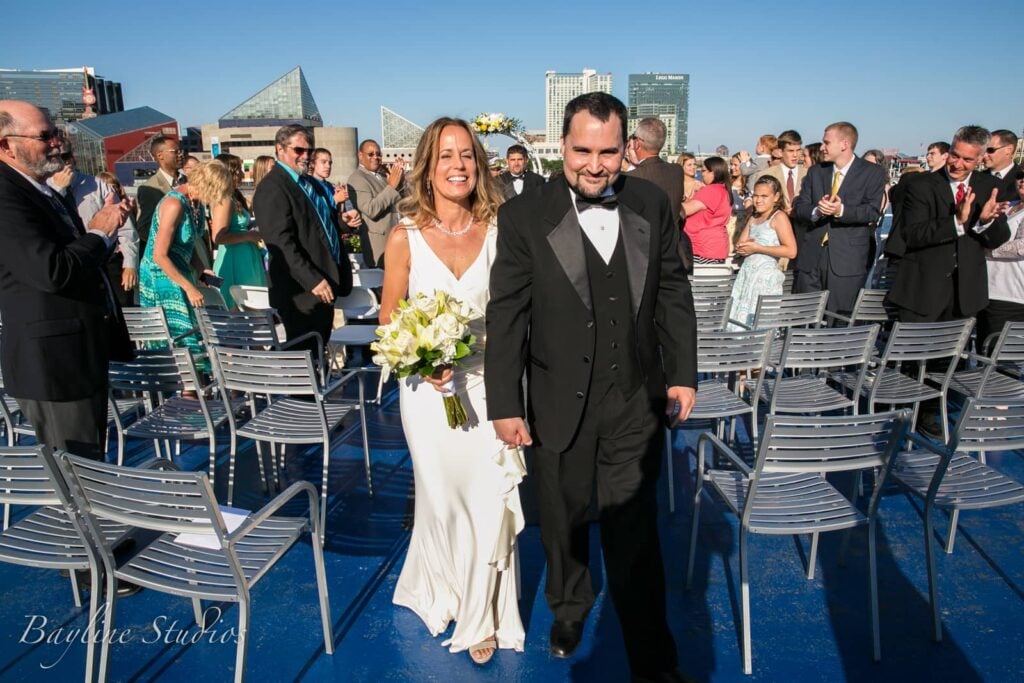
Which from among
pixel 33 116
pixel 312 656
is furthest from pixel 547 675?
pixel 33 116

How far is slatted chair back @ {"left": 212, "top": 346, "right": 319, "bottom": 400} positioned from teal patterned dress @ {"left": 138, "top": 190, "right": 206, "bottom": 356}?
5.42ft

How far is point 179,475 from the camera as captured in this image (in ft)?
6.67

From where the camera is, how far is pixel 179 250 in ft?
16.5

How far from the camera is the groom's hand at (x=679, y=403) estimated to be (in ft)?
8.01

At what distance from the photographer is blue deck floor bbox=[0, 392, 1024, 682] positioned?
2592 millimetres

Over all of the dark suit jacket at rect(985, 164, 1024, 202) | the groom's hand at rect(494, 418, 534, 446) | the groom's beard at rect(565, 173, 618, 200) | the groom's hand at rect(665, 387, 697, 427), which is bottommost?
the groom's hand at rect(494, 418, 534, 446)

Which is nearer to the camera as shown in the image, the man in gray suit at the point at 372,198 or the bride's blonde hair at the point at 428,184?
the bride's blonde hair at the point at 428,184

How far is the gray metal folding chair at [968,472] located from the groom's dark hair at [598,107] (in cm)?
177

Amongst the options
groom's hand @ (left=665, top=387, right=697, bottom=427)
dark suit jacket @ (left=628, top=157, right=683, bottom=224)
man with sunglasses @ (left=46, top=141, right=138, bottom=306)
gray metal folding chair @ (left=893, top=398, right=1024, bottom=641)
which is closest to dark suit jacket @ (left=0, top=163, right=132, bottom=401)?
man with sunglasses @ (left=46, top=141, right=138, bottom=306)

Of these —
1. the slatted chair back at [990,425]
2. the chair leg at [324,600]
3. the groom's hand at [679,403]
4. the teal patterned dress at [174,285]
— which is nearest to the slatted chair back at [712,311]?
the slatted chair back at [990,425]

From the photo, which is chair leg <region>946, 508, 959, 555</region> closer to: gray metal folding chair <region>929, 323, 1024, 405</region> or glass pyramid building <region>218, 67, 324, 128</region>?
gray metal folding chair <region>929, 323, 1024, 405</region>

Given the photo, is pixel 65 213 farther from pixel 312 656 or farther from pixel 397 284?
pixel 312 656

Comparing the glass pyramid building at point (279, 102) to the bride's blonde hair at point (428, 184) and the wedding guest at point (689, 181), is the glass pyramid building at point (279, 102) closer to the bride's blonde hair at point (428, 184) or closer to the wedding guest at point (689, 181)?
the wedding guest at point (689, 181)

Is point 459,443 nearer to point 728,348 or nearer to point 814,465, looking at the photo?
point 814,465
